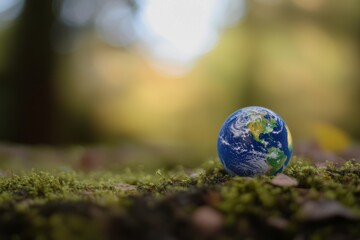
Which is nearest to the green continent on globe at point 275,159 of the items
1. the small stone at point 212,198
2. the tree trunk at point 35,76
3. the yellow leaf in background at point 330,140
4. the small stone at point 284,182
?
the small stone at point 284,182

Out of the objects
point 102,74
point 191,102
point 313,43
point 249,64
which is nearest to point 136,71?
point 102,74

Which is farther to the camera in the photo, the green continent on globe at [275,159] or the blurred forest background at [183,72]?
the blurred forest background at [183,72]

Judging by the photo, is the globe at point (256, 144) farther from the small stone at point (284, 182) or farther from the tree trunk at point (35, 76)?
the tree trunk at point (35, 76)

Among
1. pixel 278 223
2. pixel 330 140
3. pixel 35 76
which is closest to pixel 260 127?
pixel 278 223

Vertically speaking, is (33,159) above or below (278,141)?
below

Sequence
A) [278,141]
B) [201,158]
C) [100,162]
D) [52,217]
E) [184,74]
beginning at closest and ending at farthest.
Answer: [52,217], [278,141], [100,162], [201,158], [184,74]

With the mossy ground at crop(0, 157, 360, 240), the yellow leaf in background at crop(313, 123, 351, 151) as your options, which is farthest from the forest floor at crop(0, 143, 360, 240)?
the yellow leaf in background at crop(313, 123, 351, 151)

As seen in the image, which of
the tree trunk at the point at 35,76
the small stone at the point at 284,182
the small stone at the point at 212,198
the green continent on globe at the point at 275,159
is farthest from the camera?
the tree trunk at the point at 35,76

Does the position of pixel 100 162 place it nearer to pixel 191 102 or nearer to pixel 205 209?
pixel 205 209
